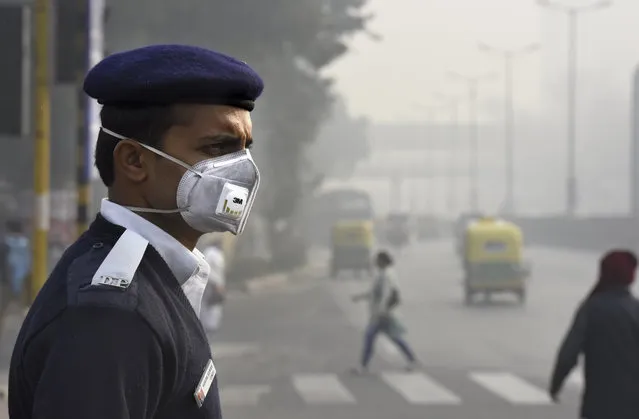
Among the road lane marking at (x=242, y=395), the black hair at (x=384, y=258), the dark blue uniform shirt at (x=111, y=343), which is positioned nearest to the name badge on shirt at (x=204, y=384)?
the dark blue uniform shirt at (x=111, y=343)

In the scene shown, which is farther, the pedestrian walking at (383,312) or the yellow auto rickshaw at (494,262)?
the yellow auto rickshaw at (494,262)

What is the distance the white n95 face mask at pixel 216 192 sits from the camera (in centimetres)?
247

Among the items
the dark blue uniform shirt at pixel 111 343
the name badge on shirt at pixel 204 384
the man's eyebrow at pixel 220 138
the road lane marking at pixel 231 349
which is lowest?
the road lane marking at pixel 231 349

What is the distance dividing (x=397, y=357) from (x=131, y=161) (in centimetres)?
Answer: 1873

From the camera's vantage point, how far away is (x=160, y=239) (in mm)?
2455

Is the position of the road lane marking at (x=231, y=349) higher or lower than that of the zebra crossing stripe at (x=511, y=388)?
lower

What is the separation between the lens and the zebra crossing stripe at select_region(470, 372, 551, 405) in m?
15.5

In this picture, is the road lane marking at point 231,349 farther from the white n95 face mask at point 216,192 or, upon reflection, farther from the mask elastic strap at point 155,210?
the mask elastic strap at point 155,210

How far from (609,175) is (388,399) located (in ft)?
423

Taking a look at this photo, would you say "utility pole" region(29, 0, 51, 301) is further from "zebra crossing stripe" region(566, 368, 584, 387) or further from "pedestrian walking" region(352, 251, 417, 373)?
"zebra crossing stripe" region(566, 368, 584, 387)

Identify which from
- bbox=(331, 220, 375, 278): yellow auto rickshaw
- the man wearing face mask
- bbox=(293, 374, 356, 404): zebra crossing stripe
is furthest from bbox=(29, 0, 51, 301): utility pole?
bbox=(331, 220, 375, 278): yellow auto rickshaw

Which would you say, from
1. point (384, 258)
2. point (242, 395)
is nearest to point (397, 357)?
point (384, 258)

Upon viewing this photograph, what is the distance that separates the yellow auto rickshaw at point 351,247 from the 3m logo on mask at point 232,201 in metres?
42.4

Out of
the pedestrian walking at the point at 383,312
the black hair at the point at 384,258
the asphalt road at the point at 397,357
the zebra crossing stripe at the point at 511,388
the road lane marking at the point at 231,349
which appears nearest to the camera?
the asphalt road at the point at 397,357
